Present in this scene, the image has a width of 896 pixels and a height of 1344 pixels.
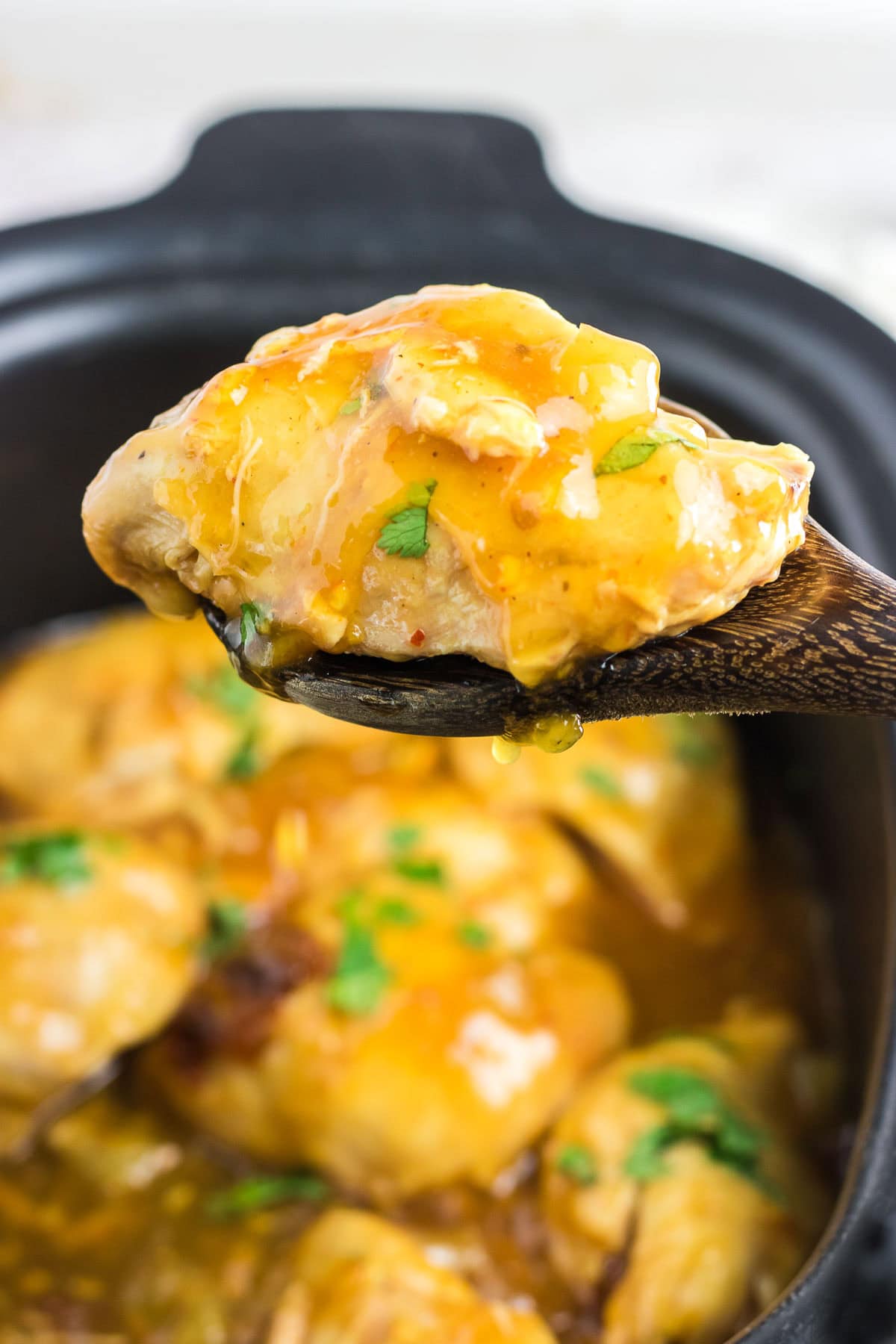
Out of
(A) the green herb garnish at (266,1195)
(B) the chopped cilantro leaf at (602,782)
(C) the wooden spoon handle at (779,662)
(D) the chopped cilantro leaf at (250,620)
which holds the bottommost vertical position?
(A) the green herb garnish at (266,1195)

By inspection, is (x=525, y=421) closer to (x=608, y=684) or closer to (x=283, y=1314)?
(x=608, y=684)

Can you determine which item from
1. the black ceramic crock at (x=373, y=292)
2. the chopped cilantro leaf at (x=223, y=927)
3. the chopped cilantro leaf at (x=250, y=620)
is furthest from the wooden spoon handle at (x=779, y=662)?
the chopped cilantro leaf at (x=223, y=927)

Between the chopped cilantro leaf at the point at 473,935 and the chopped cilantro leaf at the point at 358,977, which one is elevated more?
the chopped cilantro leaf at the point at 473,935

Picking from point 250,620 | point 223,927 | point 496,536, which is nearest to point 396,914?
point 223,927

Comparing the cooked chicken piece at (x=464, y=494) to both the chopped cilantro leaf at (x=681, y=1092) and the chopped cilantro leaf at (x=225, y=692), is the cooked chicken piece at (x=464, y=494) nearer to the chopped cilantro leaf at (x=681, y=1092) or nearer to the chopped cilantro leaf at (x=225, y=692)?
the chopped cilantro leaf at (x=681, y=1092)

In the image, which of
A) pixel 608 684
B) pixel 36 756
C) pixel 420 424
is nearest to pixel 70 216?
pixel 36 756
